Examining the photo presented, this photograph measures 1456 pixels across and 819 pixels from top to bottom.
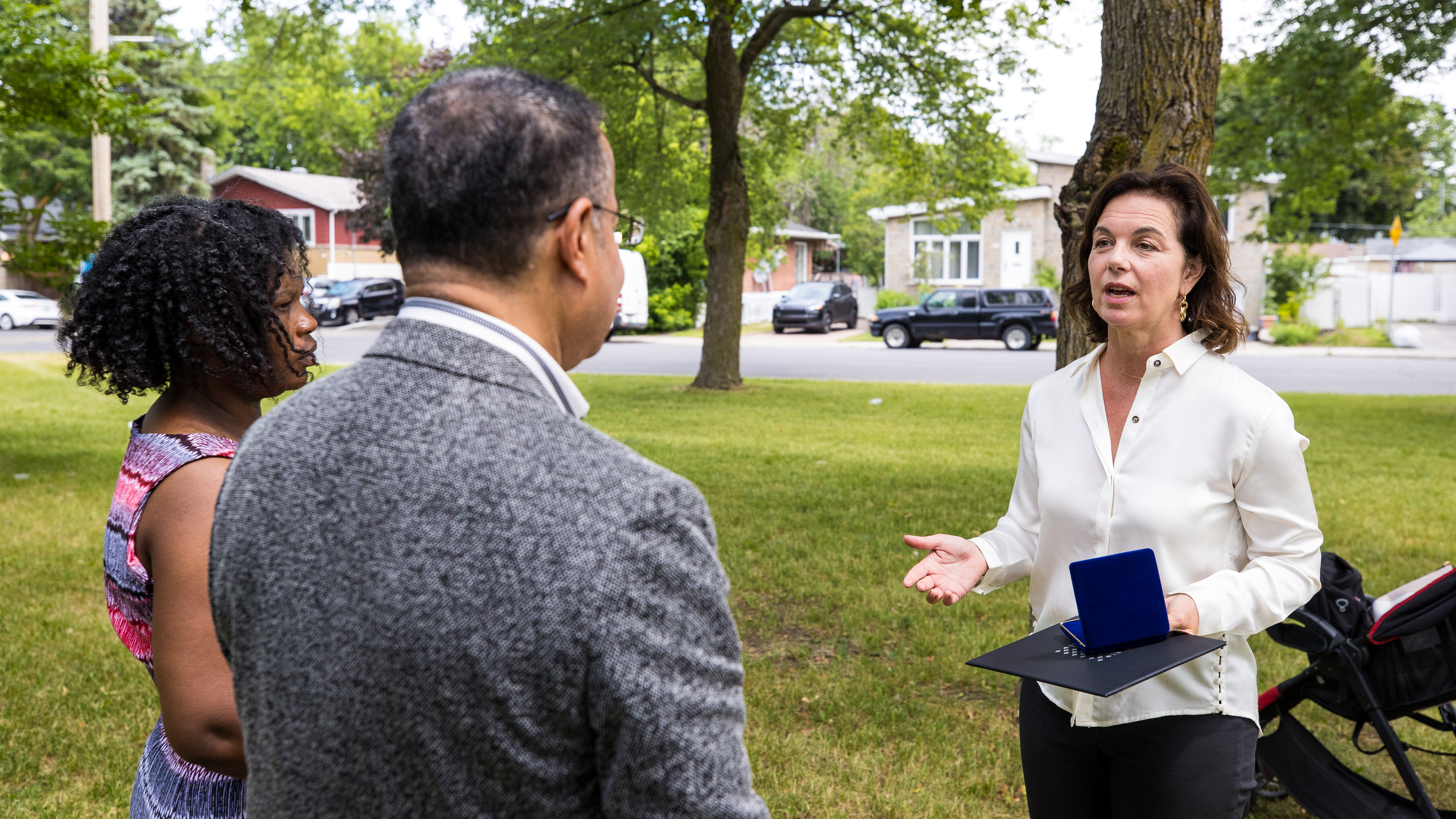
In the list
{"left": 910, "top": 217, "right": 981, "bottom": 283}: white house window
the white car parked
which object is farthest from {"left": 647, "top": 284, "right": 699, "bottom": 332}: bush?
the white car parked

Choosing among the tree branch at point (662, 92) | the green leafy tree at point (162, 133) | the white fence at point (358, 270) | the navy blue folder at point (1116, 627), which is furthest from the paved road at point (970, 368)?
the white fence at point (358, 270)

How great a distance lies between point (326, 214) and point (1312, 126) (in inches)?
1634

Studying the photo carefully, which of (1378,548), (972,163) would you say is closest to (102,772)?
(1378,548)

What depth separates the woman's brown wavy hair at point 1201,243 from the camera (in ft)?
7.94

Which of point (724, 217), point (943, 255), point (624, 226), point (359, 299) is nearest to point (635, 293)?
point (359, 299)

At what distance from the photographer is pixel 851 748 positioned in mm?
4242

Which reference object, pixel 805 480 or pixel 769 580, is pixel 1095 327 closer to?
pixel 769 580

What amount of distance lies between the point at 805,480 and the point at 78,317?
7.46 metres

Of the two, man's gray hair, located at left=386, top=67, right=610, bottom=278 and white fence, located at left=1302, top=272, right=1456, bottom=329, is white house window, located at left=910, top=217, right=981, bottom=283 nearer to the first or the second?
white fence, located at left=1302, top=272, right=1456, bottom=329

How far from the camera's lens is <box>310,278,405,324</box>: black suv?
3519 centimetres

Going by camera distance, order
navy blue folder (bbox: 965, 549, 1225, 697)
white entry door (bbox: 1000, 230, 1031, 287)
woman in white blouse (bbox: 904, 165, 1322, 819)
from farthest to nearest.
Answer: white entry door (bbox: 1000, 230, 1031, 287)
woman in white blouse (bbox: 904, 165, 1322, 819)
navy blue folder (bbox: 965, 549, 1225, 697)

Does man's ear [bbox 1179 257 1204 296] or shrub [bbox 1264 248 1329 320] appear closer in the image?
man's ear [bbox 1179 257 1204 296]

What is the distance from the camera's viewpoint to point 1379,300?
37.3 m

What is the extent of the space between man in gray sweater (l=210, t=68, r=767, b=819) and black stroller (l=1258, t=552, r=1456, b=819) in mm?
Result: 2955
